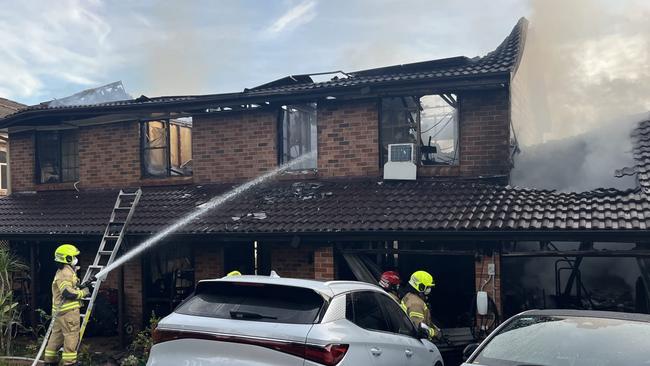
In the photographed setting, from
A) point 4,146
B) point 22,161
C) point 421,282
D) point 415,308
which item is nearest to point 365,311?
point 415,308

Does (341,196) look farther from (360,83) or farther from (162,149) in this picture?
(162,149)

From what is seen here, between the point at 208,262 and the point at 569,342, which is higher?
the point at 569,342

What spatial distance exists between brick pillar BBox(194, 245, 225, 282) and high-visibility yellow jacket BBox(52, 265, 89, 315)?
277cm

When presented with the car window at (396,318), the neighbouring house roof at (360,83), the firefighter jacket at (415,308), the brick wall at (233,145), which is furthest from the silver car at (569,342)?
the brick wall at (233,145)

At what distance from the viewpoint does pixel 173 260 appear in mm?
11609

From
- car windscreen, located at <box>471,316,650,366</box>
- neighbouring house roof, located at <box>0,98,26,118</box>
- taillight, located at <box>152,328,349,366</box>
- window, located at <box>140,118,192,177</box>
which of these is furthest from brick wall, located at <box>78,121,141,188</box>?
neighbouring house roof, located at <box>0,98,26,118</box>

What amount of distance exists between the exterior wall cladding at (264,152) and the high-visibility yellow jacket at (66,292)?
2.88 meters

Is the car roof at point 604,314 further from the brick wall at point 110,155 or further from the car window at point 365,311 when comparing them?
the brick wall at point 110,155

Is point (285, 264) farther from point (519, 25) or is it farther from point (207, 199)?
point (519, 25)

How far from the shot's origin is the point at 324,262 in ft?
29.7

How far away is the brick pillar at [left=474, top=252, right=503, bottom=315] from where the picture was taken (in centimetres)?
812

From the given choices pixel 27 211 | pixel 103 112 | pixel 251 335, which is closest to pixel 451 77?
pixel 251 335

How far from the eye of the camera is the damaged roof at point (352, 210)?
299 inches

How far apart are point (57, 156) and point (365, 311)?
10.4 meters
